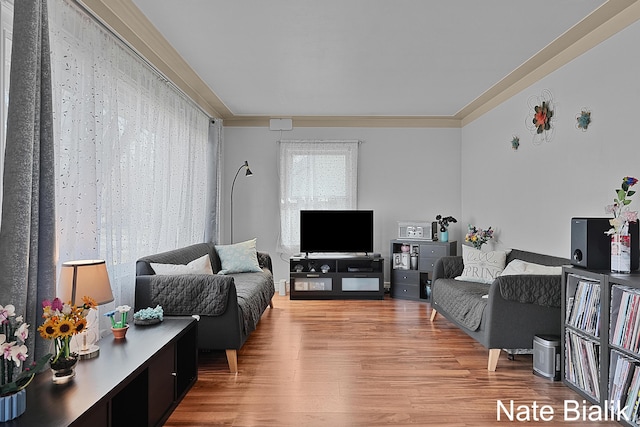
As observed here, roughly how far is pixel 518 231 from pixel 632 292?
7.65 feet

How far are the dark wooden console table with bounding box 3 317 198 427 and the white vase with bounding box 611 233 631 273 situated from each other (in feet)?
→ 9.03

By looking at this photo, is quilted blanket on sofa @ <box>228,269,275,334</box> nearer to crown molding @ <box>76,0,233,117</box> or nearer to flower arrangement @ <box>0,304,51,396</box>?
flower arrangement @ <box>0,304,51,396</box>

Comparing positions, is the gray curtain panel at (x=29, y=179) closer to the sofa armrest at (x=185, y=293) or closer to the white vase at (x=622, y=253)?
the sofa armrest at (x=185, y=293)

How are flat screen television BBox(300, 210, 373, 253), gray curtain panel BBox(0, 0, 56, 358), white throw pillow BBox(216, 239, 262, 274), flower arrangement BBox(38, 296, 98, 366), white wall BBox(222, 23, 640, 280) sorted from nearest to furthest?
flower arrangement BBox(38, 296, 98, 366), gray curtain panel BBox(0, 0, 56, 358), white wall BBox(222, 23, 640, 280), white throw pillow BBox(216, 239, 262, 274), flat screen television BBox(300, 210, 373, 253)

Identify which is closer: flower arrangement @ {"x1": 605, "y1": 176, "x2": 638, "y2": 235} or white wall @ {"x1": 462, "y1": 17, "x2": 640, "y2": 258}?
flower arrangement @ {"x1": 605, "y1": 176, "x2": 638, "y2": 235}

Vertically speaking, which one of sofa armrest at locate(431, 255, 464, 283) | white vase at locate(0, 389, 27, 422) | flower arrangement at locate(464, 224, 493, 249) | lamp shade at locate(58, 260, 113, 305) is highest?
flower arrangement at locate(464, 224, 493, 249)

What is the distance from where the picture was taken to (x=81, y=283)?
7.75 feet

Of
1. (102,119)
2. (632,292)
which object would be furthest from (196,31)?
(632,292)

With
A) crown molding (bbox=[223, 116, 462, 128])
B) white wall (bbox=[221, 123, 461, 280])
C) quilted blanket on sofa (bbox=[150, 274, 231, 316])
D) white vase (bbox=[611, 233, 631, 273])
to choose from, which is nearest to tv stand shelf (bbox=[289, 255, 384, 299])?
white wall (bbox=[221, 123, 461, 280])

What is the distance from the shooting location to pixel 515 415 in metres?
2.71

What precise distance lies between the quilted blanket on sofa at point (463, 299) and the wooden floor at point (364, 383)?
0.91 ft

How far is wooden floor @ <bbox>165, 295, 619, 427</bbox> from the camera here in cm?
268

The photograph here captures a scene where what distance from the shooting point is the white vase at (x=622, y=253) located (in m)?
2.79

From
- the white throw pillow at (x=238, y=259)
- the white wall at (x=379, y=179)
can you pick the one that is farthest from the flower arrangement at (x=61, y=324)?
the white wall at (x=379, y=179)
